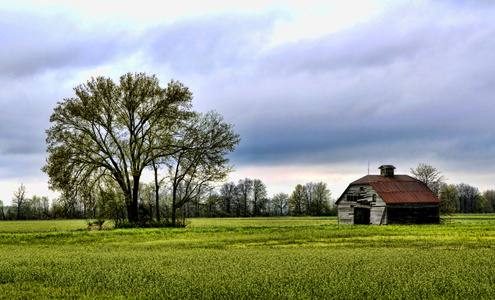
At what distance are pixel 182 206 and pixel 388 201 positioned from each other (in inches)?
966

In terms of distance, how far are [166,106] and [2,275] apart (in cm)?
3280

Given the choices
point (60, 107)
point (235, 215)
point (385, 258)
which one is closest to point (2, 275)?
point (385, 258)

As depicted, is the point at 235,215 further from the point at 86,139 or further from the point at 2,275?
the point at 2,275

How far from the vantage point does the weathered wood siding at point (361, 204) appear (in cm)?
5419

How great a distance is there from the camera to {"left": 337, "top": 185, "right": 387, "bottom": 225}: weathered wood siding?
54188 mm

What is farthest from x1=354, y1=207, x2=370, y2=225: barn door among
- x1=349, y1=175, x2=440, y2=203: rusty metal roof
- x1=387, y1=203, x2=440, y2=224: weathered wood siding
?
x1=387, y1=203, x2=440, y2=224: weathered wood siding

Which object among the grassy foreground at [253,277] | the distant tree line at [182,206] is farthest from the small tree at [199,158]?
the grassy foreground at [253,277]

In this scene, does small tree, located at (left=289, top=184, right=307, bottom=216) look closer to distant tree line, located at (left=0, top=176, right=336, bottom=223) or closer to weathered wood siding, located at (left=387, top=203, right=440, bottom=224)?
distant tree line, located at (left=0, top=176, right=336, bottom=223)

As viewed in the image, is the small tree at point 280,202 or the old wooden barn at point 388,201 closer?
the old wooden barn at point 388,201

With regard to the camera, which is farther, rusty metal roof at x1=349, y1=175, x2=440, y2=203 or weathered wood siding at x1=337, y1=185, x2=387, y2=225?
rusty metal roof at x1=349, y1=175, x2=440, y2=203

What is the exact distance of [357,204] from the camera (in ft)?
188

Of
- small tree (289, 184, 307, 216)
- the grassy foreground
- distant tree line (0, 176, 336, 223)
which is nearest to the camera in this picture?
the grassy foreground

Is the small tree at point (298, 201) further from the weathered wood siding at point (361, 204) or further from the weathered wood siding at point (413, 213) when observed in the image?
the weathered wood siding at point (413, 213)

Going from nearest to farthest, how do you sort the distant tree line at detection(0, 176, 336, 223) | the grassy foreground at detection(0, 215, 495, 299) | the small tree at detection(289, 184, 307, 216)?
the grassy foreground at detection(0, 215, 495, 299)
the distant tree line at detection(0, 176, 336, 223)
the small tree at detection(289, 184, 307, 216)
